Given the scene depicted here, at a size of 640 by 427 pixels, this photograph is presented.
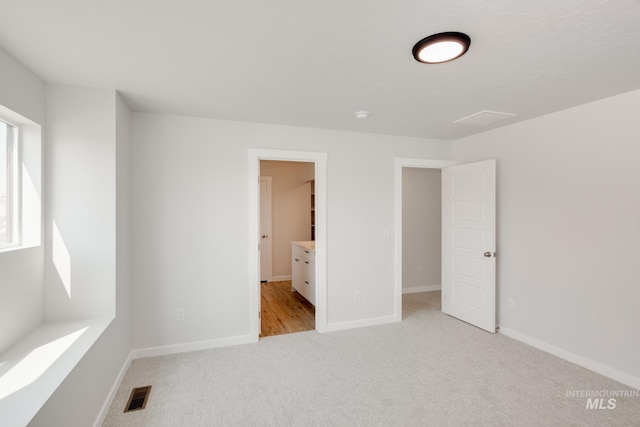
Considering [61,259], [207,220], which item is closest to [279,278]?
[207,220]

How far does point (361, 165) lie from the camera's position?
3.76 metres

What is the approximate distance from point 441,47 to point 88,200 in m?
2.69

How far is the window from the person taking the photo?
197 centimetres

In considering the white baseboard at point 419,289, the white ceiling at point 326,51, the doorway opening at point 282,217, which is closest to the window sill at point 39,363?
the white ceiling at point 326,51

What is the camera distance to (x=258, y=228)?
3.31 metres

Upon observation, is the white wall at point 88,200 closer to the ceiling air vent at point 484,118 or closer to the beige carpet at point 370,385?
the beige carpet at point 370,385

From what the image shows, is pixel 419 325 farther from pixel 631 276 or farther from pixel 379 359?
pixel 631 276

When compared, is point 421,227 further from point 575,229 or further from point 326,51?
point 326,51

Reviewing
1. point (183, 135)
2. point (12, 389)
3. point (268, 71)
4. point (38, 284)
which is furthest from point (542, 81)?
point (38, 284)

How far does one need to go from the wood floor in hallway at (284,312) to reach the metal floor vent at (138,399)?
1293mm

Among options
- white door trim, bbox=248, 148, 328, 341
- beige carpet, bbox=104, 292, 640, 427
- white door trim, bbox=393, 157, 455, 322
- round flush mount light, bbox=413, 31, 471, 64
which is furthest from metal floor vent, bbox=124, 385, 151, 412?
round flush mount light, bbox=413, 31, 471, 64

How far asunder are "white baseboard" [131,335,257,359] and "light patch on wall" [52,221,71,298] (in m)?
1.02

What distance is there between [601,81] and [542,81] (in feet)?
1.48

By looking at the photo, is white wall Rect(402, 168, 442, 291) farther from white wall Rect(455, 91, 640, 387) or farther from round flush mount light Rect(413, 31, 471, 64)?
round flush mount light Rect(413, 31, 471, 64)
